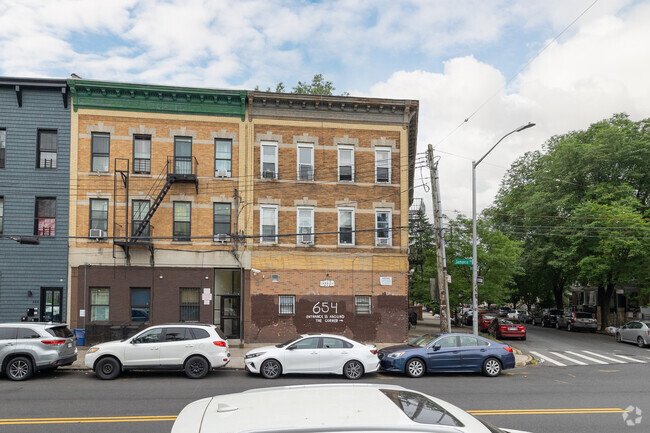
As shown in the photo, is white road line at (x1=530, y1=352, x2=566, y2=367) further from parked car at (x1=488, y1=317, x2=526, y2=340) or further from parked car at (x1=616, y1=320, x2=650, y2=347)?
parked car at (x1=616, y1=320, x2=650, y2=347)

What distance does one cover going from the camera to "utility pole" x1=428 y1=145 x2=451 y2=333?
21.4m

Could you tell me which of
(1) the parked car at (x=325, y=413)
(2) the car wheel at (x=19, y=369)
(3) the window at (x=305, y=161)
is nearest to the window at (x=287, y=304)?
(3) the window at (x=305, y=161)

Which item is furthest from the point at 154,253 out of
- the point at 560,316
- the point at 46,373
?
the point at 560,316

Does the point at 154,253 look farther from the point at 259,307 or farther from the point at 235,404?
the point at 235,404

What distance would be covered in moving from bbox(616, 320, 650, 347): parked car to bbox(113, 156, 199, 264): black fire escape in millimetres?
23843

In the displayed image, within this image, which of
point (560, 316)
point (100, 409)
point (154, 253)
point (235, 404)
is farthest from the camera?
point (560, 316)

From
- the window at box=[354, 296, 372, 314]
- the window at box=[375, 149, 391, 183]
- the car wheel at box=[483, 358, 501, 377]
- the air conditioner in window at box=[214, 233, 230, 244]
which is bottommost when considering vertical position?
the car wheel at box=[483, 358, 501, 377]

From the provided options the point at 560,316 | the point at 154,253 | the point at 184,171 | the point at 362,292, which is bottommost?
the point at 560,316

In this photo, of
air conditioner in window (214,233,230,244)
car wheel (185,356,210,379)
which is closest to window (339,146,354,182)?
air conditioner in window (214,233,230,244)

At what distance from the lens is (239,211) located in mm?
24016

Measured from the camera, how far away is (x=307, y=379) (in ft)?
50.2

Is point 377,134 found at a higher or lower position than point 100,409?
higher

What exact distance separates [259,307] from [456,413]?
68.6 ft

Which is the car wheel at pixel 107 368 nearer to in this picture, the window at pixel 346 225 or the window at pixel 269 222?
the window at pixel 269 222
